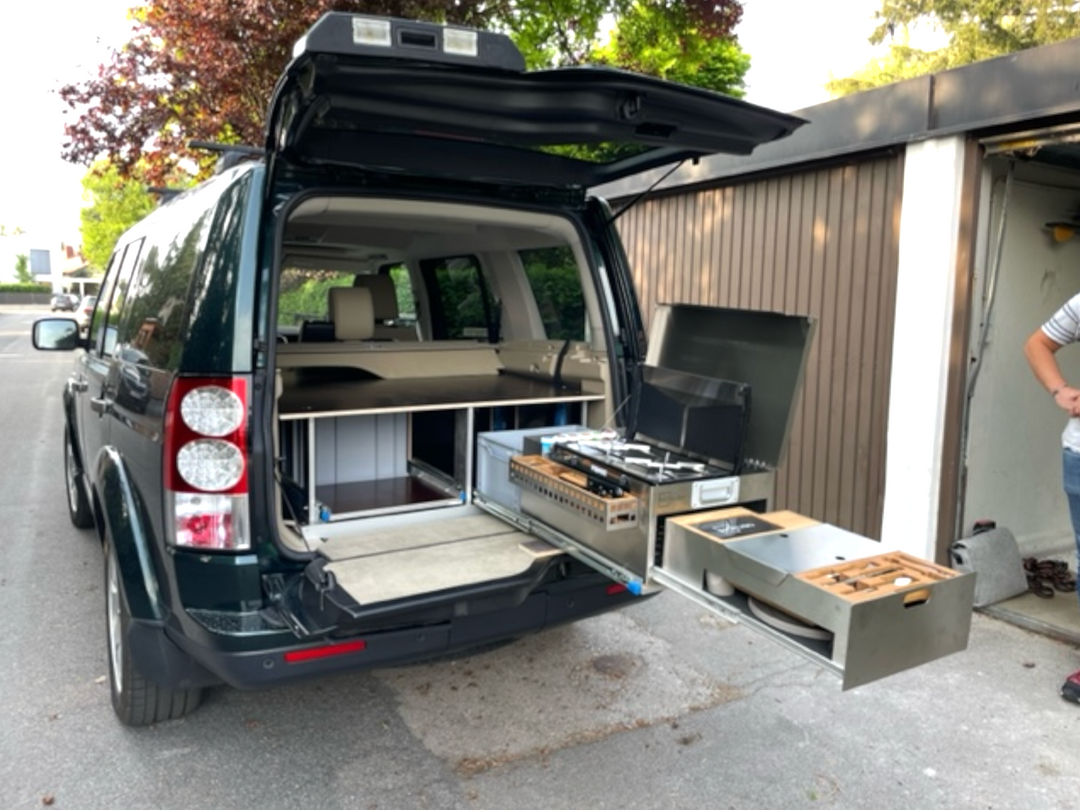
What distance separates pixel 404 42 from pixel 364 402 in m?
1.59

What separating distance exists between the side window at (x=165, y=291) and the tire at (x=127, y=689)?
77 centimetres

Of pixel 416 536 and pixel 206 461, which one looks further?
pixel 416 536

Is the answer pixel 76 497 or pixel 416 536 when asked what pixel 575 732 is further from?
pixel 76 497

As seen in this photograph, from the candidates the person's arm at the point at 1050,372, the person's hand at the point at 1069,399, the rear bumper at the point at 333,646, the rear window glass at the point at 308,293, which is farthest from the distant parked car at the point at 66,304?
the person's hand at the point at 1069,399

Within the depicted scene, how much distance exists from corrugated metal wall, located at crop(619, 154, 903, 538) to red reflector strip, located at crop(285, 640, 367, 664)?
2.73 m

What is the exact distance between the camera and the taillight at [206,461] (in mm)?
2383

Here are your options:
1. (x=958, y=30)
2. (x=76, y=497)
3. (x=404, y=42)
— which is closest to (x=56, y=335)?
(x=76, y=497)

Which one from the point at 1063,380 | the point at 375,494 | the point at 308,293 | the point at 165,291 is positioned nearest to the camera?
the point at 165,291

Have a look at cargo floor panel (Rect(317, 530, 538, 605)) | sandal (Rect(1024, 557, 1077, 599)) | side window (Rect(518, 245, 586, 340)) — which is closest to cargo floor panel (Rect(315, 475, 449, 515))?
cargo floor panel (Rect(317, 530, 538, 605))

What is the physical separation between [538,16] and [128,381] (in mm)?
7005

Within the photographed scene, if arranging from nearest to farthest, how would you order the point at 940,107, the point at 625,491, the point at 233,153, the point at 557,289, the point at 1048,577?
the point at 625,491 → the point at 233,153 → the point at 557,289 → the point at 940,107 → the point at 1048,577

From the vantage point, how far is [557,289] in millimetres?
4141

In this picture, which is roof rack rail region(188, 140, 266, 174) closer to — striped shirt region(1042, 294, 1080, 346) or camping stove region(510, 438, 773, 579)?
camping stove region(510, 438, 773, 579)

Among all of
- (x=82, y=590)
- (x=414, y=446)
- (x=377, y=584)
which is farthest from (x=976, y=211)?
(x=82, y=590)
